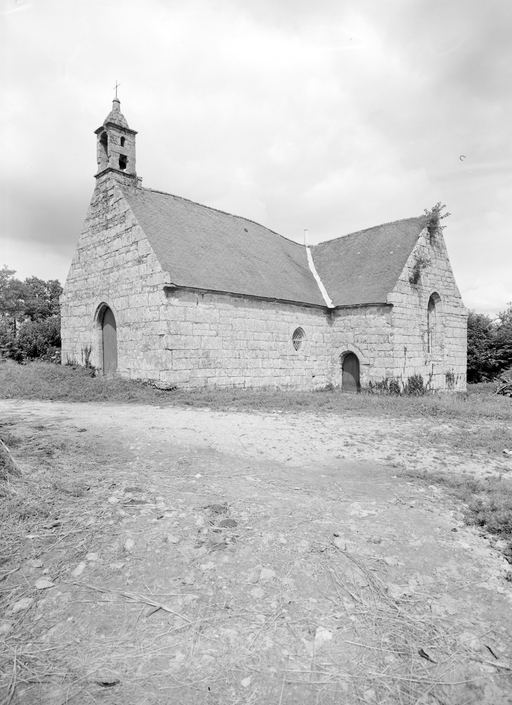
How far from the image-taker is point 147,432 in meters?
7.70

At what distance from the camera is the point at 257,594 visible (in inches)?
115

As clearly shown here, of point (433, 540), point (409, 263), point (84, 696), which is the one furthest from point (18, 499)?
point (409, 263)

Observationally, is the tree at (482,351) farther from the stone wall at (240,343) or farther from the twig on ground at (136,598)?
the twig on ground at (136,598)

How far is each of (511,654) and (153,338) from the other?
12.4 meters

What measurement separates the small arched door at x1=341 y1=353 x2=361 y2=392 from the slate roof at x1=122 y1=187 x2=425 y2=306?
2.38 meters

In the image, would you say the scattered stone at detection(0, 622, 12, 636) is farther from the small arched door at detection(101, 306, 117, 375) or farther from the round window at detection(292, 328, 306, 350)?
the round window at detection(292, 328, 306, 350)

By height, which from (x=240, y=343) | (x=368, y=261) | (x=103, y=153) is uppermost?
(x=103, y=153)

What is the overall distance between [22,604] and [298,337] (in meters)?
15.5

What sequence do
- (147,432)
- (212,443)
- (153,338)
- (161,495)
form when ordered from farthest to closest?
(153,338) < (147,432) < (212,443) < (161,495)

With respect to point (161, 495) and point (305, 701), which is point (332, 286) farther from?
point (305, 701)

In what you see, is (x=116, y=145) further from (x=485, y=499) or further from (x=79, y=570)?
(x=485, y=499)

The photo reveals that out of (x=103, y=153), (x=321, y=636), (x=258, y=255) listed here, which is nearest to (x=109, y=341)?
(x=103, y=153)

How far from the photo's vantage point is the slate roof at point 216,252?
1459cm

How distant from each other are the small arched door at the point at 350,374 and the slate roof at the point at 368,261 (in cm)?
238
